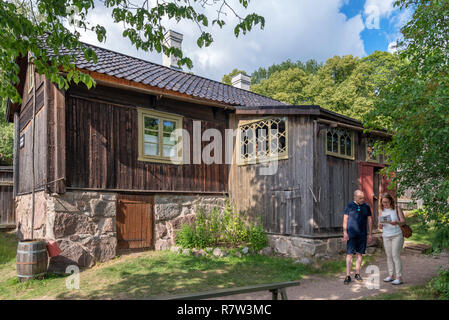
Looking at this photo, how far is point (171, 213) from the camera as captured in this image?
940cm

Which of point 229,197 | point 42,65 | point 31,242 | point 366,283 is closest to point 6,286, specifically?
point 31,242

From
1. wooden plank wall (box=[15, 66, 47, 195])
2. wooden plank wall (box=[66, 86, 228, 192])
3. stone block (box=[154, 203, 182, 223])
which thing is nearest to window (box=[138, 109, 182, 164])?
wooden plank wall (box=[66, 86, 228, 192])

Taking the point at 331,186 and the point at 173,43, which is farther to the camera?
the point at 173,43

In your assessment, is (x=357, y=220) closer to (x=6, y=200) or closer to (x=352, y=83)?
(x=6, y=200)

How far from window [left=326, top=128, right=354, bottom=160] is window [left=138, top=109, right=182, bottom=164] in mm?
4501

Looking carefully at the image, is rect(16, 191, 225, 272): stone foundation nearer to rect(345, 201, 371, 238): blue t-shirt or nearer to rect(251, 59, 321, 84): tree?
rect(345, 201, 371, 238): blue t-shirt

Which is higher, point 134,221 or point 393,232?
point 393,232

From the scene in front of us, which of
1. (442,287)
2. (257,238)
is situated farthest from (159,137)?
(442,287)

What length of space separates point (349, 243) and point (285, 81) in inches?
964

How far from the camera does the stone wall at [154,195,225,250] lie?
9.09 metres

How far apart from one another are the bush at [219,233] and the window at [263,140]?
6.63 ft

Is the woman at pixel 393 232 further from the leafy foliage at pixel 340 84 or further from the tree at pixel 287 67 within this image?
the tree at pixel 287 67

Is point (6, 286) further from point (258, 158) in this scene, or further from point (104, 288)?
point (258, 158)

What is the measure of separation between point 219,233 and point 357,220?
443cm
